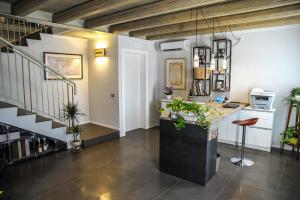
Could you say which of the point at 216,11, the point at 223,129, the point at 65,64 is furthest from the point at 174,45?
the point at 65,64

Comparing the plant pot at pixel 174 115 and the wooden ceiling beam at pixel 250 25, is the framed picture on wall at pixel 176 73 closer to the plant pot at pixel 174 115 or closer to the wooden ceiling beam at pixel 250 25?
the wooden ceiling beam at pixel 250 25

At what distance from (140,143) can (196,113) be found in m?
2.31

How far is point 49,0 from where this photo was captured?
9.63 feet

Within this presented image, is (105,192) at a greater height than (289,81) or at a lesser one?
lesser

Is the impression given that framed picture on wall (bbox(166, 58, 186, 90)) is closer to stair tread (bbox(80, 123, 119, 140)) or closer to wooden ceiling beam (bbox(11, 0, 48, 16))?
stair tread (bbox(80, 123, 119, 140))

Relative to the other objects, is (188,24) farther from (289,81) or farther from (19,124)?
(19,124)

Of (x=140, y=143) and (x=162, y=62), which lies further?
(x=162, y=62)

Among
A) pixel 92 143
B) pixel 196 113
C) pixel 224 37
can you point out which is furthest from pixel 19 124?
pixel 224 37

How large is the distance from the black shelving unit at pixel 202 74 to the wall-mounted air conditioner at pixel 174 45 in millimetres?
350

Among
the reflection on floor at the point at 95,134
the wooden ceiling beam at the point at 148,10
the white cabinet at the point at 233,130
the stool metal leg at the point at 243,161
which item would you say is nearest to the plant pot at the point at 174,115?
the stool metal leg at the point at 243,161

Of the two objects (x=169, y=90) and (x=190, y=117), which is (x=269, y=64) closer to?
(x=169, y=90)

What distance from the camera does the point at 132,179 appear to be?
10.8 ft

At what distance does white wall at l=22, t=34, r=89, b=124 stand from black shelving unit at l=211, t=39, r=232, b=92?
11.9ft

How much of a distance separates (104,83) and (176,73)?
2099mm
